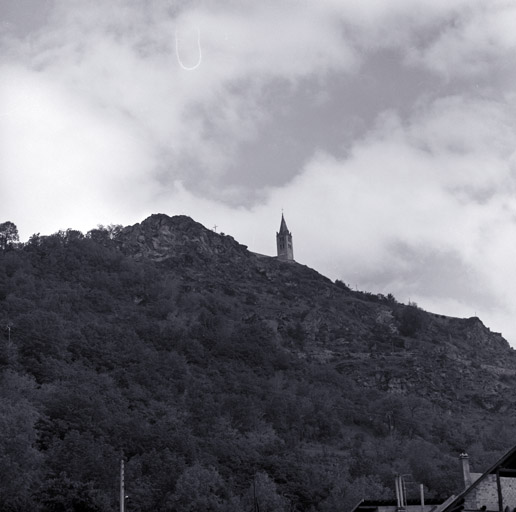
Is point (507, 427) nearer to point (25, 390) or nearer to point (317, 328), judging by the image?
point (317, 328)

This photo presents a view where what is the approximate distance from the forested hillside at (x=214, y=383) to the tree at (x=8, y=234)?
1.67m

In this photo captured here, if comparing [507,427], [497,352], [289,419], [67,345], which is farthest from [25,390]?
[497,352]

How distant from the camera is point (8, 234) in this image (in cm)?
15212

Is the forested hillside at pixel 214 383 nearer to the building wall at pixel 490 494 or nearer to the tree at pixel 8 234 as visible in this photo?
the tree at pixel 8 234

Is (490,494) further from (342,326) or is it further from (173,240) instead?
(173,240)

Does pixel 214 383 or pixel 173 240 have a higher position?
pixel 173 240

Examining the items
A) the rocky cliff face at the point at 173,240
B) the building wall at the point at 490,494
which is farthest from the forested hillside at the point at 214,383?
the building wall at the point at 490,494

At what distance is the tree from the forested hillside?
1.67 meters

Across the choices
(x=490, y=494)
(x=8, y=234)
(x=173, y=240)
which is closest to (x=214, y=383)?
(x=8, y=234)

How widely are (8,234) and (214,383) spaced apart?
5665 cm

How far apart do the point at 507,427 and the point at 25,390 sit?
76253mm

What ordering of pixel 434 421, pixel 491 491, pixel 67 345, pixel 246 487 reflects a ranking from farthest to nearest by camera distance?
pixel 434 421
pixel 67 345
pixel 246 487
pixel 491 491

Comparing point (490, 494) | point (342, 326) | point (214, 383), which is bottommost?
point (490, 494)

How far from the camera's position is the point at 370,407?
420ft
